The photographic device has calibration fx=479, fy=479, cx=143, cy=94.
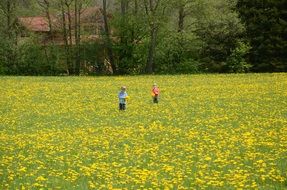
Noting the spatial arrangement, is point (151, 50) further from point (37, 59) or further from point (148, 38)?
point (37, 59)

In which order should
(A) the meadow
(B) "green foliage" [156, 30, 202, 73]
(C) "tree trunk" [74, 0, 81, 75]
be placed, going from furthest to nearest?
(C) "tree trunk" [74, 0, 81, 75]
(B) "green foliage" [156, 30, 202, 73]
(A) the meadow

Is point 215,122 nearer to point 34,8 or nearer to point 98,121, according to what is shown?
point 98,121

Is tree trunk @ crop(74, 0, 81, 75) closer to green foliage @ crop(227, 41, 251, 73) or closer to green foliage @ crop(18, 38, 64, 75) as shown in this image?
green foliage @ crop(18, 38, 64, 75)

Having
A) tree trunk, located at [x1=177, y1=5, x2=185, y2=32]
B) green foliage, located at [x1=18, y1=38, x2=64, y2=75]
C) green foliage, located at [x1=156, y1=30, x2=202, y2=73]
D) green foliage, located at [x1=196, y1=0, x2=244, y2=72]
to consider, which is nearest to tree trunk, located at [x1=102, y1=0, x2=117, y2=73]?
green foliage, located at [x1=156, y1=30, x2=202, y2=73]

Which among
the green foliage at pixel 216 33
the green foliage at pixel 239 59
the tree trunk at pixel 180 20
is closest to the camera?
the green foliage at pixel 239 59

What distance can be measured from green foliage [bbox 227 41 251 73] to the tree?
1.23m

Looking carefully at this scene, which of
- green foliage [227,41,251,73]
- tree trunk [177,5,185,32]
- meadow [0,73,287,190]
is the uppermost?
tree trunk [177,5,185,32]

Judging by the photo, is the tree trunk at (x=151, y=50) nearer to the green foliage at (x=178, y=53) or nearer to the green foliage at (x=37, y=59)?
the green foliage at (x=178, y=53)

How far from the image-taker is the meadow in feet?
36.3

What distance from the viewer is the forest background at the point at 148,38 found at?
52125 millimetres

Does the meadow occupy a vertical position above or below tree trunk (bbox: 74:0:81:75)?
below

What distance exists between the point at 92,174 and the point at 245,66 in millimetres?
42142

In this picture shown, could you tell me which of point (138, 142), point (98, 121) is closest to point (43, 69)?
point (98, 121)

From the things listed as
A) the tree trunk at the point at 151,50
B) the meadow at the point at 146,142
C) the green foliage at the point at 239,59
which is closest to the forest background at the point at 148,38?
the green foliage at the point at 239,59
